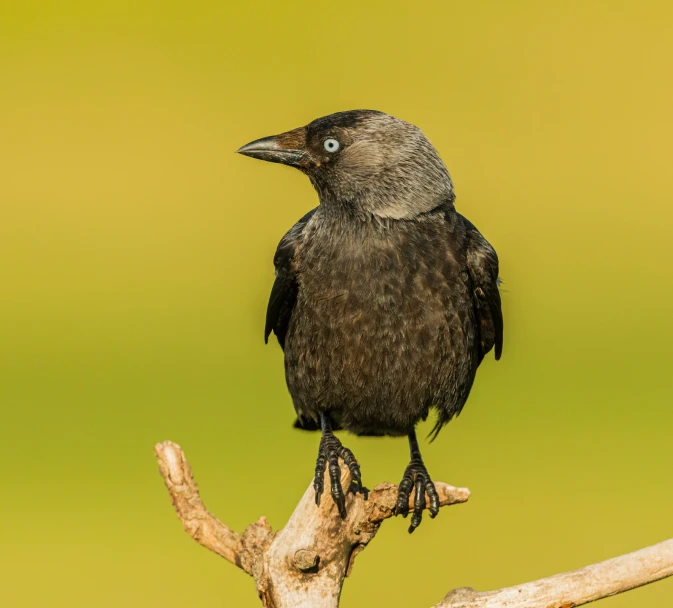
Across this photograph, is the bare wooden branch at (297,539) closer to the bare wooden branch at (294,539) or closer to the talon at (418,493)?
the bare wooden branch at (294,539)

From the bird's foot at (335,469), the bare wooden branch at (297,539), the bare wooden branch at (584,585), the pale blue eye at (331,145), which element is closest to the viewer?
the bare wooden branch at (584,585)

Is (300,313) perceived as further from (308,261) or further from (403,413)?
(403,413)

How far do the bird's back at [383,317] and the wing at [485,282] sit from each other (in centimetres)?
6

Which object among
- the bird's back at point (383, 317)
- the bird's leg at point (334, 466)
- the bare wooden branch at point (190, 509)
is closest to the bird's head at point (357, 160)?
the bird's back at point (383, 317)

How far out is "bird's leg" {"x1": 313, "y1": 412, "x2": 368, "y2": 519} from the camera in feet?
16.0

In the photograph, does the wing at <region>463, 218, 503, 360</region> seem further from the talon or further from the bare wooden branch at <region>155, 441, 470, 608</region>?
the bare wooden branch at <region>155, 441, 470, 608</region>

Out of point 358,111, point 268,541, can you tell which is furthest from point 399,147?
point 268,541

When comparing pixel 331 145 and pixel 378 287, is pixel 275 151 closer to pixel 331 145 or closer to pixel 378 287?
pixel 331 145

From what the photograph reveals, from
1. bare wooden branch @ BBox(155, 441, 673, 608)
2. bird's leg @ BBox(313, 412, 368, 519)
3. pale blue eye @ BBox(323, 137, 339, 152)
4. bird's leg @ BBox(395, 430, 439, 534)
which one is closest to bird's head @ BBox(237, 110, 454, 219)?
pale blue eye @ BBox(323, 137, 339, 152)

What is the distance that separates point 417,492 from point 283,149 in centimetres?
204

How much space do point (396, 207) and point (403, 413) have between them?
1162 millimetres

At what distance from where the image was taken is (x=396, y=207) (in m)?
5.88

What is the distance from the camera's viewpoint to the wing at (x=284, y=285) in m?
5.95

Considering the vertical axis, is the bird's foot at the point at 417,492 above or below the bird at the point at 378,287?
below
